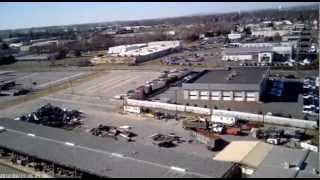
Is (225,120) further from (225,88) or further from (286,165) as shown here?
(286,165)

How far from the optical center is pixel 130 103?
11.6m

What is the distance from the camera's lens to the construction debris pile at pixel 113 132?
28.9ft

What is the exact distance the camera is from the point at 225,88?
11.3 meters

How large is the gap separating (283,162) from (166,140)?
2930 millimetres

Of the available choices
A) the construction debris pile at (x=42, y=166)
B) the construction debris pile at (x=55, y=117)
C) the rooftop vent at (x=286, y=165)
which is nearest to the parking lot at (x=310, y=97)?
the rooftop vent at (x=286, y=165)

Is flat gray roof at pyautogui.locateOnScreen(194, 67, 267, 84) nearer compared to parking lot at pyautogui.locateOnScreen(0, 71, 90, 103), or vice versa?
flat gray roof at pyautogui.locateOnScreen(194, 67, 267, 84)

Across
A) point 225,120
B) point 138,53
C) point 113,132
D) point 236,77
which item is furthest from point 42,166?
point 138,53

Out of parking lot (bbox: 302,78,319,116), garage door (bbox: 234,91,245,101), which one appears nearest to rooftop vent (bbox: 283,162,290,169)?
parking lot (bbox: 302,78,319,116)

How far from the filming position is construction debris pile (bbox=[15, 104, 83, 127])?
10242 mm

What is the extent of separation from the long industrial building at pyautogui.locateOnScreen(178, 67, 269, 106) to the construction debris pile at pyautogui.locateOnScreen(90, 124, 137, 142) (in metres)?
2.94

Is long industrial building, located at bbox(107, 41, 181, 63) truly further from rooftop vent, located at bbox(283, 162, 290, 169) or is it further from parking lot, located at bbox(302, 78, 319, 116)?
rooftop vent, located at bbox(283, 162, 290, 169)

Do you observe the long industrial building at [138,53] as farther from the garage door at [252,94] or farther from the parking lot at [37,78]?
the garage door at [252,94]

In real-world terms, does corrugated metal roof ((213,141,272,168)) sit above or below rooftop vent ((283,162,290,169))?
below

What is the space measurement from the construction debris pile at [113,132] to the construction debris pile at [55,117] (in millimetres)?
1093
